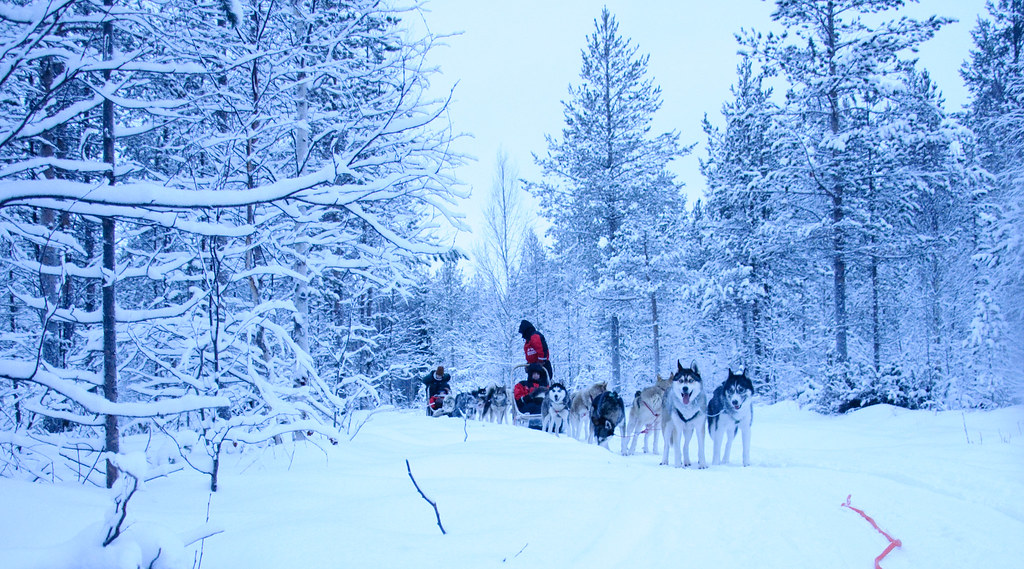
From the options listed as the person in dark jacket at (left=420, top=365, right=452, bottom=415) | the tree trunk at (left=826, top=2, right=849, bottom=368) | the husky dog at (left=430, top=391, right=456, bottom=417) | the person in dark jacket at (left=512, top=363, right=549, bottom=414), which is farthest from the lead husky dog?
the tree trunk at (left=826, top=2, right=849, bottom=368)

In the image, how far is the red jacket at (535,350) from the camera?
36.5 feet

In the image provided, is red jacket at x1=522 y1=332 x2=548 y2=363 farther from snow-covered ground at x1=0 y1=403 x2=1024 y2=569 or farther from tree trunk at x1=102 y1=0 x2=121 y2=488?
tree trunk at x1=102 y1=0 x2=121 y2=488

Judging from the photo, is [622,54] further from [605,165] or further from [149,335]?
[149,335]

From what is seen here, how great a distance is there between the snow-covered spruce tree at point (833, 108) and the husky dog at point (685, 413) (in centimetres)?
861

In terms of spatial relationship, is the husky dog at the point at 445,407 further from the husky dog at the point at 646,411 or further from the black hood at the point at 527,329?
the husky dog at the point at 646,411

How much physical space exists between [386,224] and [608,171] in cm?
1367

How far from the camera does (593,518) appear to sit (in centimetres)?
308

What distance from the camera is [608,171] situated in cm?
1977

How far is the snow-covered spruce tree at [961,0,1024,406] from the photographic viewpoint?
10.4 meters

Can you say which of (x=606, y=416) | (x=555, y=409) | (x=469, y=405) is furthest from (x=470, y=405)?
(x=606, y=416)

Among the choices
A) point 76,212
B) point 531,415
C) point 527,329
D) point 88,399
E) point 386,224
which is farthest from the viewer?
point 531,415

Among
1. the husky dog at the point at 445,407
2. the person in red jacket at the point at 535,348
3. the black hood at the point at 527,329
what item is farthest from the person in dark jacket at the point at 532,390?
the husky dog at the point at 445,407

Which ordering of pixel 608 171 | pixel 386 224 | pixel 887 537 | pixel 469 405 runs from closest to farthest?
pixel 887 537
pixel 386 224
pixel 469 405
pixel 608 171

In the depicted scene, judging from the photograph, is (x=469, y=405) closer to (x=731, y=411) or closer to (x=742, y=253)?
(x=731, y=411)
